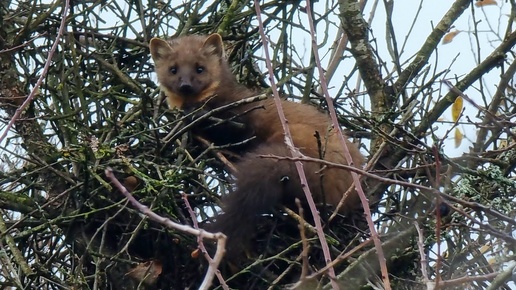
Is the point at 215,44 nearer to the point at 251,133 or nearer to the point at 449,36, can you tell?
the point at 251,133

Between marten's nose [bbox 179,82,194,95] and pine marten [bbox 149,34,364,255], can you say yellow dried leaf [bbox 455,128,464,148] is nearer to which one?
pine marten [bbox 149,34,364,255]

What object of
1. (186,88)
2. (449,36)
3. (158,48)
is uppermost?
(449,36)

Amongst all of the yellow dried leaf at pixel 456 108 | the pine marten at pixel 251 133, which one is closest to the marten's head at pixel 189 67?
A: the pine marten at pixel 251 133

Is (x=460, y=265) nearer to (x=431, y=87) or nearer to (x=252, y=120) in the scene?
(x=431, y=87)

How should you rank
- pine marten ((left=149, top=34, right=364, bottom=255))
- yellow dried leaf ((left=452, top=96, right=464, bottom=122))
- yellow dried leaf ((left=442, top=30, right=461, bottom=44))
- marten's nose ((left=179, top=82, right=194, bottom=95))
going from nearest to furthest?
pine marten ((left=149, top=34, right=364, bottom=255))
yellow dried leaf ((left=452, top=96, right=464, bottom=122))
marten's nose ((left=179, top=82, right=194, bottom=95))
yellow dried leaf ((left=442, top=30, right=461, bottom=44))

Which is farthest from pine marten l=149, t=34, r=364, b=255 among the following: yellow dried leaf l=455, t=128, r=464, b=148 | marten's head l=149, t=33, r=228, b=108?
yellow dried leaf l=455, t=128, r=464, b=148

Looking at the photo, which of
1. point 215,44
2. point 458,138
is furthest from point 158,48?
point 458,138

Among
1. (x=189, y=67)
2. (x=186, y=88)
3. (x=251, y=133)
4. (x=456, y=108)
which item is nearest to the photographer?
(x=456, y=108)

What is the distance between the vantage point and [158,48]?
5.74 meters

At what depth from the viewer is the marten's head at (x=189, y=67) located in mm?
5844

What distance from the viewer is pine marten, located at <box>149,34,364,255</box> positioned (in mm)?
4703

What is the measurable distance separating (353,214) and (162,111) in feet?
3.93

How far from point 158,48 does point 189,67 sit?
64 cm

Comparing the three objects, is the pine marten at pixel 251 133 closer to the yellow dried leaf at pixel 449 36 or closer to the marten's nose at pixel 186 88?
the marten's nose at pixel 186 88
